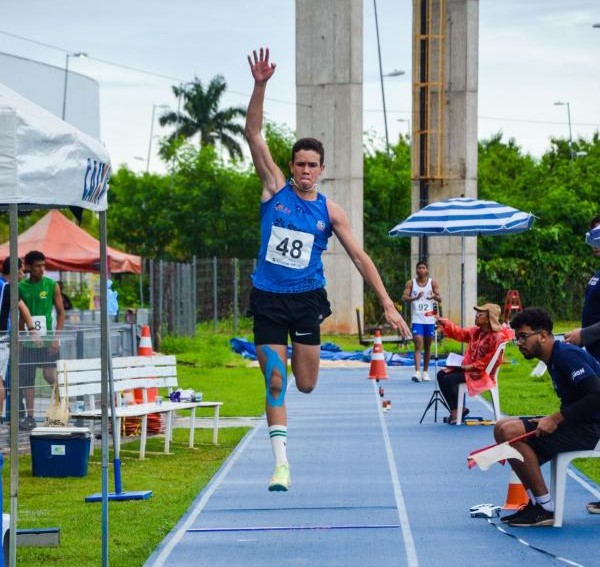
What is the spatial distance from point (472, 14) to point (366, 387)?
1922 centimetres

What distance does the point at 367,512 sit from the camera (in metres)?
10.5

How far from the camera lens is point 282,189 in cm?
897

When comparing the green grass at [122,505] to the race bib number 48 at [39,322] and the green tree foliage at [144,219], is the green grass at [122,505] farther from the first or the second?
the green tree foliage at [144,219]

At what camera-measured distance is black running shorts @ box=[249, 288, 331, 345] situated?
902cm

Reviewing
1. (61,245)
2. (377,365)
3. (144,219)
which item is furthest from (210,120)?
(377,365)

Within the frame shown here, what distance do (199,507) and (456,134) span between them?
100ft

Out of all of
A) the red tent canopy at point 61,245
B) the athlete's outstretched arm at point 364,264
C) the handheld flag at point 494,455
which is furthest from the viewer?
the red tent canopy at point 61,245

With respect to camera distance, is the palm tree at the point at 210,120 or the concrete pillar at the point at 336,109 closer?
the concrete pillar at the point at 336,109

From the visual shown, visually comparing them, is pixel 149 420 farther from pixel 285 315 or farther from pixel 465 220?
pixel 285 315

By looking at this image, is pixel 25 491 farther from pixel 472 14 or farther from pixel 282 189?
pixel 472 14

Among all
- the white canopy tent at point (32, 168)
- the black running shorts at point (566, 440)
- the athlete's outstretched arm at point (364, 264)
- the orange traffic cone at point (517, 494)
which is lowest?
the orange traffic cone at point (517, 494)

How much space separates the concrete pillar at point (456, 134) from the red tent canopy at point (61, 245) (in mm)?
10787

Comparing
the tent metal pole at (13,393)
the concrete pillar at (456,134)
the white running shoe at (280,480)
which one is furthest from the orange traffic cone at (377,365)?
the concrete pillar at (456,134)

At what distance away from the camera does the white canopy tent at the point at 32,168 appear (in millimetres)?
6668
